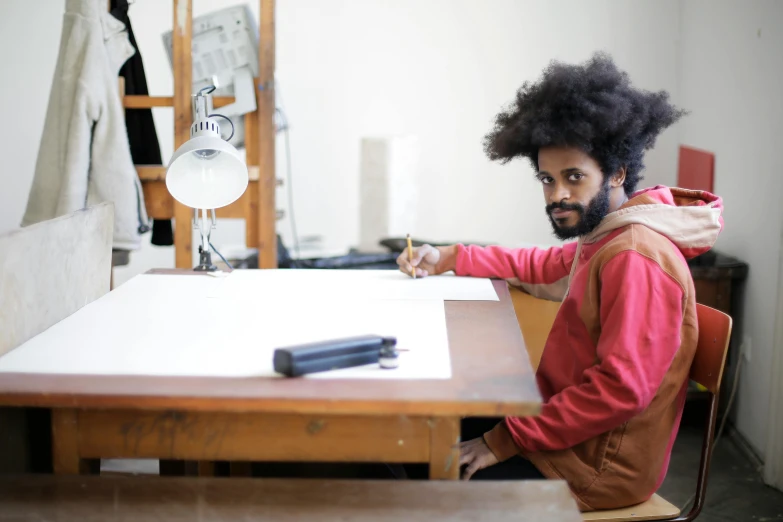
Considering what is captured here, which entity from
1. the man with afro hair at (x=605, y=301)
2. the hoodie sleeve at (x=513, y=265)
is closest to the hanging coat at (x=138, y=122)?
the hoodie sleeve at (x=513, y=265)

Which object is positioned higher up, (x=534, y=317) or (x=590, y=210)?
(x=590, y=210)

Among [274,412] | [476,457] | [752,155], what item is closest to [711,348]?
[476,457]

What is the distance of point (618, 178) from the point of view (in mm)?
1787

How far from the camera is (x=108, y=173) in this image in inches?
111

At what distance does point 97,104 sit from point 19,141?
6.88 feet

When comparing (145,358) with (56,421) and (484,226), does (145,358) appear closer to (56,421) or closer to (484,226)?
(56,421)

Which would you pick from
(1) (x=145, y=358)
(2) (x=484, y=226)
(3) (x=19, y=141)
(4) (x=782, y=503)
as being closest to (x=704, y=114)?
(2) (x=484, y=226)

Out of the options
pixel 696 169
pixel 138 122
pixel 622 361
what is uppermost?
pixel 138 122

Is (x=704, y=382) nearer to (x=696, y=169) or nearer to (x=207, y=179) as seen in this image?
(x=207, y=179)

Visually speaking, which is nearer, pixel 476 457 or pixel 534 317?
pixel 476 457

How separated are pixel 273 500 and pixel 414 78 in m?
3.63

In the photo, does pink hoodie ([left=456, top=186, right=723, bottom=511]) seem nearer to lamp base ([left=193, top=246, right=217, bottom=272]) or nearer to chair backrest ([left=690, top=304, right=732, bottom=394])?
chair backrest ([left=690, top=304, right=732, bottom=394])

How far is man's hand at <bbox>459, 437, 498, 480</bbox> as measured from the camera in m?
1.52

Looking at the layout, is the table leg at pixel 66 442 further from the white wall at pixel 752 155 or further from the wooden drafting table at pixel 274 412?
the white wall at pixel 752 155
